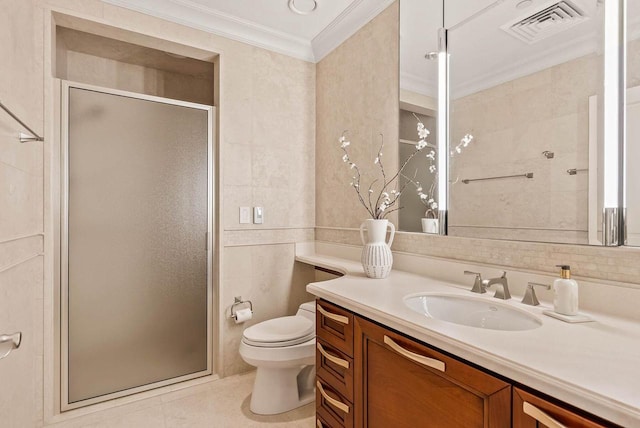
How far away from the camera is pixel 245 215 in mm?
2373

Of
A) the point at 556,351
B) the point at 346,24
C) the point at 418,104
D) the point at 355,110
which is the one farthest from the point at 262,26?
the point at 556,351

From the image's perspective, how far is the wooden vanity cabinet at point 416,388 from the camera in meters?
0.82

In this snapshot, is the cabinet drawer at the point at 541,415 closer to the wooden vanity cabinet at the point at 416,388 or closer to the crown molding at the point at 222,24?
the wooden vanity cabinet at the point at 416,388

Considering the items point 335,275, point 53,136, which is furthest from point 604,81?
point 53,136

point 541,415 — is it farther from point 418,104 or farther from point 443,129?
point 418,104

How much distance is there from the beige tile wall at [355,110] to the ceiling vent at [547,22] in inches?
27.4

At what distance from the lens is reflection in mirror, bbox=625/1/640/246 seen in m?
1.07

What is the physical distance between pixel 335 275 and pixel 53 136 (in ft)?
6.21

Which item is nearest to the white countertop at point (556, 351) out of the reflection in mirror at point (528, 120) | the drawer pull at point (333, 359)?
the drawer pull at point (333, 359)

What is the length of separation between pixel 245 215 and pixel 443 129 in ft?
4.66

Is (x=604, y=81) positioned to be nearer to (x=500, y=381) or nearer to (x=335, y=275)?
(x=500, y=381)

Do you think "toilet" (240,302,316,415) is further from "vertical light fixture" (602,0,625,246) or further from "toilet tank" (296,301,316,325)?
"vertical light fixture" (602,0,625,246)

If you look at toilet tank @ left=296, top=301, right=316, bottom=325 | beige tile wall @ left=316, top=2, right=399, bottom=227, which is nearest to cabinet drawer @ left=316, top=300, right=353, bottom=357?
toilet tank @ left=296, top=301, right=316, bottom=325

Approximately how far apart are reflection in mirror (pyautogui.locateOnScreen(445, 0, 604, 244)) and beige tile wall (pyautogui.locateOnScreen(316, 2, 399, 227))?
419 mm
